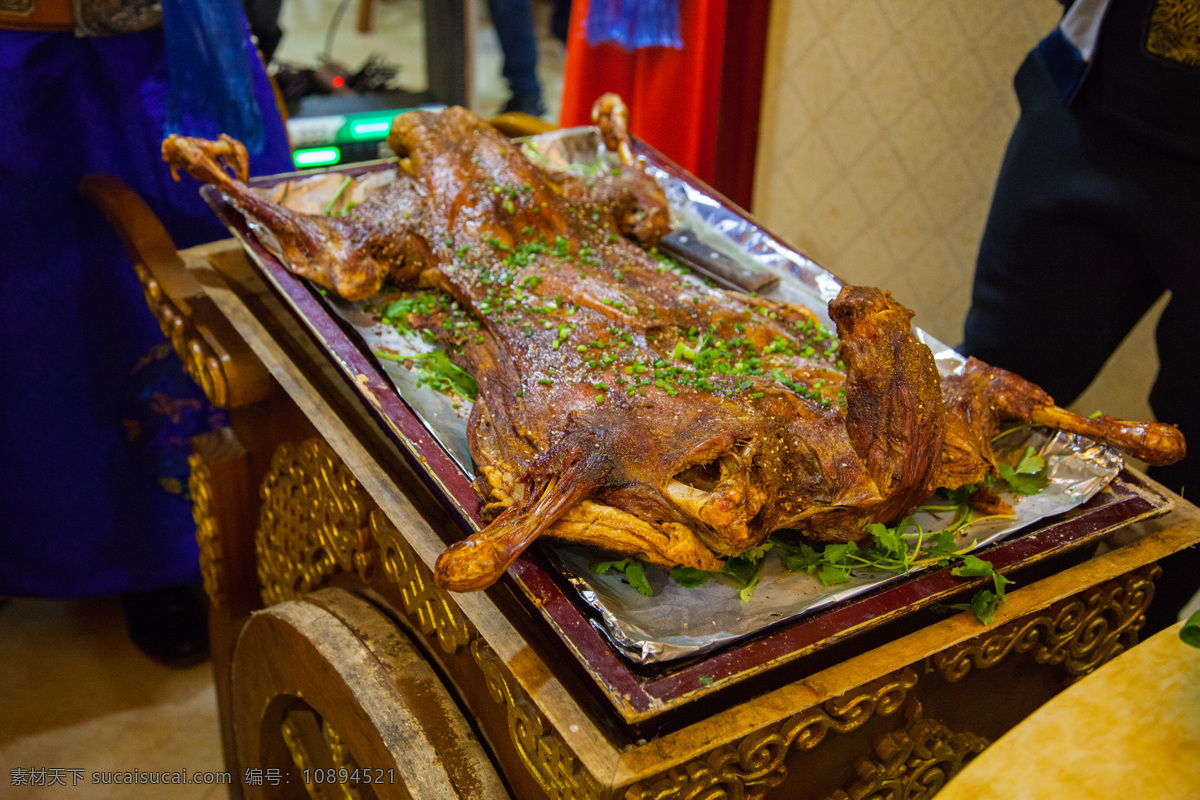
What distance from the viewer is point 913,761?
4.12ft

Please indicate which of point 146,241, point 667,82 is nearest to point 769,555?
point 146,241

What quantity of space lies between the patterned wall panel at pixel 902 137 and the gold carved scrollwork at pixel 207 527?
8.02 ft

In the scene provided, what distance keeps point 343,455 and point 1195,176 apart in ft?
5.50

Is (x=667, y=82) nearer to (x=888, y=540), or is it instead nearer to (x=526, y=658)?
(x=888, y=540)

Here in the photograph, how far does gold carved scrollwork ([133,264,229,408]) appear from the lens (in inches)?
67.0

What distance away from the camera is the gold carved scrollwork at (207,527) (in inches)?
73.5

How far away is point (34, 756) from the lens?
7.26 feet

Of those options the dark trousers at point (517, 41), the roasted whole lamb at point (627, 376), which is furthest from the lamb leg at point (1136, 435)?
the dark trousers at point (517, 41)

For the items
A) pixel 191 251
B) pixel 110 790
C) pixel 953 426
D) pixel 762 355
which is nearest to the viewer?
pixel 953 426

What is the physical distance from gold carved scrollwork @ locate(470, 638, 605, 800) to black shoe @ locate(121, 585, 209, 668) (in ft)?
5.21

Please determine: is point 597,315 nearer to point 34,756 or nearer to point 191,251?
point 191,251

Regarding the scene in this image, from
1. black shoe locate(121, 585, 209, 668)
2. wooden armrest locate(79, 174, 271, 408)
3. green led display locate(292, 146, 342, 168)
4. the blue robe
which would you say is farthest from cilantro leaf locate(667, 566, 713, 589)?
green led display locate(292, 146, 342, 168)

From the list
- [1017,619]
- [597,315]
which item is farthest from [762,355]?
[1017,619]

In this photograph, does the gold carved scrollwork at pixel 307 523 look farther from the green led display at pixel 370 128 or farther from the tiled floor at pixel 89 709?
the green led display at pixel 370 128
